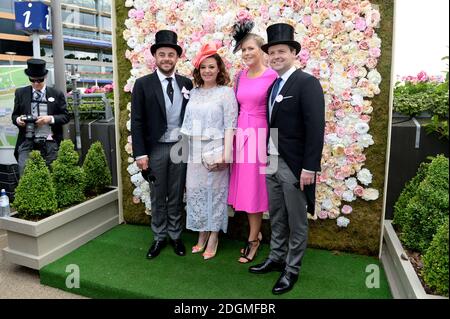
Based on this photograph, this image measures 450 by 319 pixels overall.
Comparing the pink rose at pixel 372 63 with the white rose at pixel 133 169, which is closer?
the pink rose at pixel 372 63

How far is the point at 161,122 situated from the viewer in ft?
9.66

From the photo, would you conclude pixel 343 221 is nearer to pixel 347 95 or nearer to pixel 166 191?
pixel 347 95

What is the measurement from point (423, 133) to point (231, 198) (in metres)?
2.09

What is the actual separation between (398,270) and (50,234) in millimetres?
2762

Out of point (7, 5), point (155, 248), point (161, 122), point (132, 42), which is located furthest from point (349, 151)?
point (7, 5)

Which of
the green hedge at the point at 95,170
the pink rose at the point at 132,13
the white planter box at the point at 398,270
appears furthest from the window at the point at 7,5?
the white planter box at the point at 398,270

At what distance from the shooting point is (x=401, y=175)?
11.9ft

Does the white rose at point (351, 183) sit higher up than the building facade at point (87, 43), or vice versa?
the building facade at point (87, 43)

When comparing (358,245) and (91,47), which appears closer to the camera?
(358,245)

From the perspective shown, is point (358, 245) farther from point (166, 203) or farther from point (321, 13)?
point (321, 13)

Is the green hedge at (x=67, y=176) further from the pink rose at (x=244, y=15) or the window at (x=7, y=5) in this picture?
the window at (x=7, y=5)

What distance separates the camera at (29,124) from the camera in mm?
3656

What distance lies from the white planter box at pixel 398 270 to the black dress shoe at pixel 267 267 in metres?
0.83
